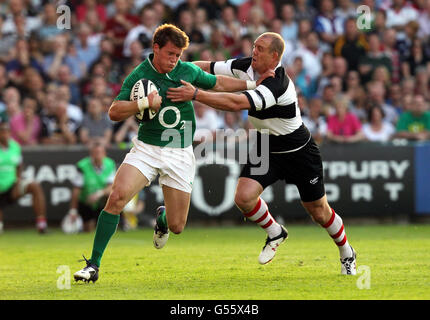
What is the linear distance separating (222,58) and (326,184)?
118 inches

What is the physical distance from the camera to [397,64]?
17.7 metres

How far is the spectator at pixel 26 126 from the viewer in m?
15.5

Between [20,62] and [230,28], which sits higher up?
[230,28]

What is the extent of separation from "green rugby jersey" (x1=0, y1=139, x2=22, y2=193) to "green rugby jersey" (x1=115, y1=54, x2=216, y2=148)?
6.77 metres

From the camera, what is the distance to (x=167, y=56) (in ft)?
27.3

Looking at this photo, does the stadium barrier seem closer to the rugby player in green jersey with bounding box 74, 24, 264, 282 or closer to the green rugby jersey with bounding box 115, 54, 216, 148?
the rugby player in green jersey with bounding box 74, 24, 264, 282

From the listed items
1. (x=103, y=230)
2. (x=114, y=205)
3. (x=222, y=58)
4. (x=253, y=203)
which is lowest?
(x=103, y=230)

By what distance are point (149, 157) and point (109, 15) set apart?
9.76 metres

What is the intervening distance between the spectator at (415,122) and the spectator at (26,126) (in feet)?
21.6

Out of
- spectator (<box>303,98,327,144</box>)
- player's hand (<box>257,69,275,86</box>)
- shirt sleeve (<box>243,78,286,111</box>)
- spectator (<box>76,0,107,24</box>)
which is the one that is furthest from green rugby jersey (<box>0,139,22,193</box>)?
shirt sleeve (<box>243,78,286,111</box>)

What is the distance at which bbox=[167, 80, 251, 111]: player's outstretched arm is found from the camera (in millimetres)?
8109

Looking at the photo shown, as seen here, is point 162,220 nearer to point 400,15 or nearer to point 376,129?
point 376,129
